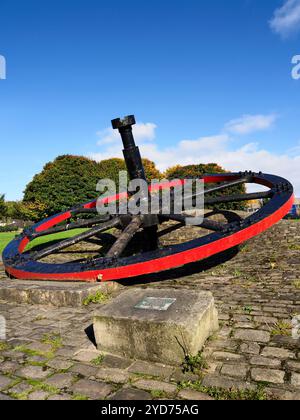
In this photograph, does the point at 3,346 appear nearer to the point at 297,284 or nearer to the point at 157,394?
the point at 157,394

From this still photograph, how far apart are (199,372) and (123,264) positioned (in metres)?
2.84

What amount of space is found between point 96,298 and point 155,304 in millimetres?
2032

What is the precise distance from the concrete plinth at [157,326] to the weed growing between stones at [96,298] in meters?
1.45

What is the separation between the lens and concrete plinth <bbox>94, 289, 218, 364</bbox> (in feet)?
10.4

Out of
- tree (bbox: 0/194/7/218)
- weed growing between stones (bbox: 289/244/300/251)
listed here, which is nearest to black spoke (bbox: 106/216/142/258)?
weed growing between stones (bbox: 289/244/300/251)

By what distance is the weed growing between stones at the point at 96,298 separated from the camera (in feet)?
17.5

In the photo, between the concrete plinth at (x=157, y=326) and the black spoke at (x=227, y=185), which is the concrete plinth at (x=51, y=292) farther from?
the black spoke at (x=227, y=185)

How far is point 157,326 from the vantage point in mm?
3230

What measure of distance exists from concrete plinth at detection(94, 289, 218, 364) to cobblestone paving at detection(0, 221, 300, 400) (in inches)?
5.0

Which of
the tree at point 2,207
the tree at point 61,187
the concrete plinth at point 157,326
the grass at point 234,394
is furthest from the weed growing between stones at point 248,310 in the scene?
the tree at point 2,207
